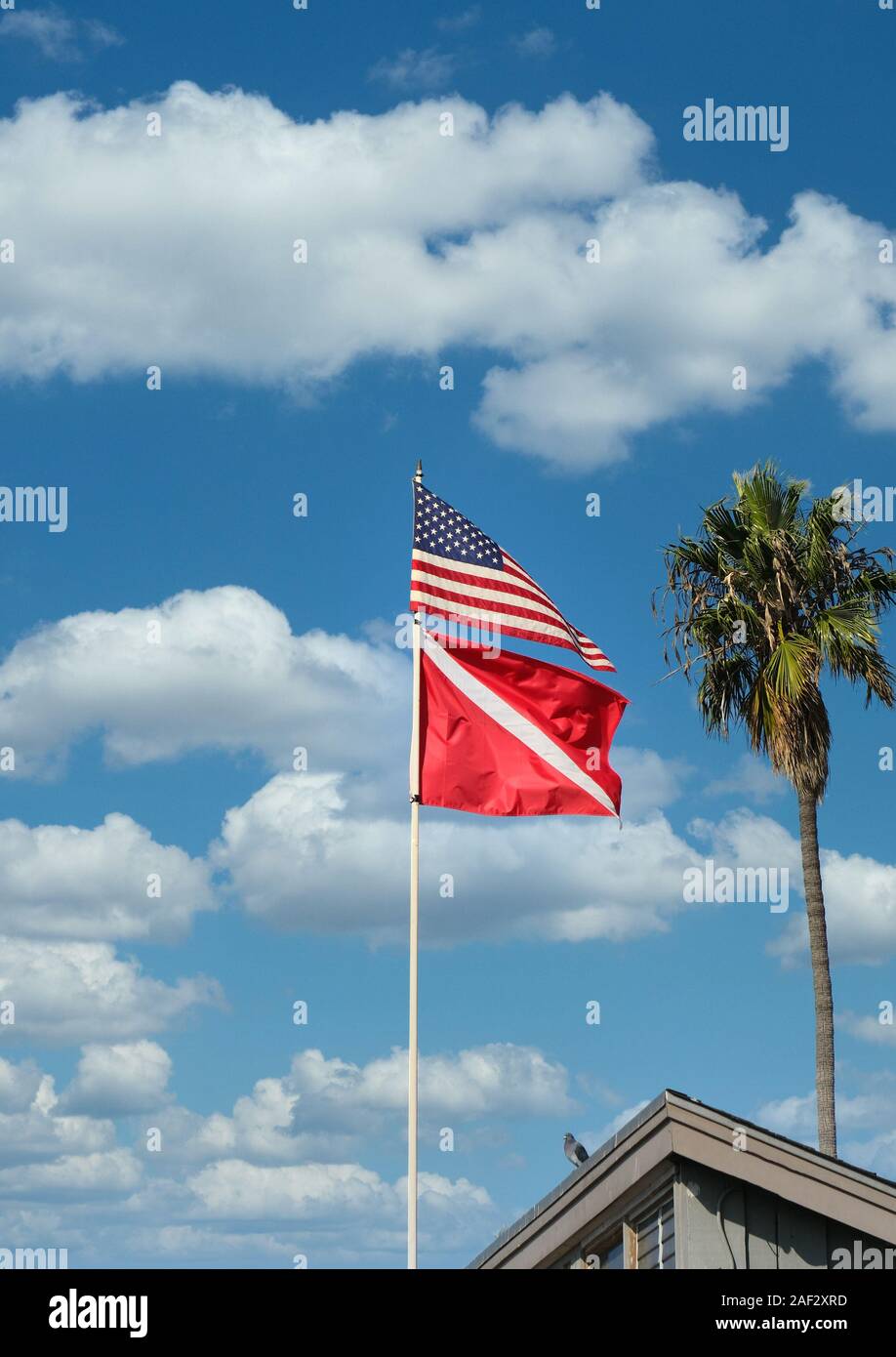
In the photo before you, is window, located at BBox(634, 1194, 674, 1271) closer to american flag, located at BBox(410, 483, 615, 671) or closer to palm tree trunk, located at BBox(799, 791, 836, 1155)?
american flag, located at BBox(410, 483, 615, 671)

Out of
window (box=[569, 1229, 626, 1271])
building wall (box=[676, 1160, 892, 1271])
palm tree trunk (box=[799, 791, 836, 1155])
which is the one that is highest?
palm tree trunk (box=[799, 791, 836, 1155])

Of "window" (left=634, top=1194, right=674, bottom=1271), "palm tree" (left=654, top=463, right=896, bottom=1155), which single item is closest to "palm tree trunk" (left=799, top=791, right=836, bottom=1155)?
"palm tree" (left=654, top=463, right=896, bottom=1155)

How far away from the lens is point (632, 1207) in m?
14.1

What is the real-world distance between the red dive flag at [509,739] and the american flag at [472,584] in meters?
0.45

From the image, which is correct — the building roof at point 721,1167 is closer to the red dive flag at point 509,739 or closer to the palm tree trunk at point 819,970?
the red dive flag at point 509,739

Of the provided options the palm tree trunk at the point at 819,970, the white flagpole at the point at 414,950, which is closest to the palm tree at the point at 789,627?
the palm tree trunk at the point at 819,970

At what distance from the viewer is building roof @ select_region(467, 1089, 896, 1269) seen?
1219 cm

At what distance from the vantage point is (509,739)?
16750 mm

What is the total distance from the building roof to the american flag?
18.1ft

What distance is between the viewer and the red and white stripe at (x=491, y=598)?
17.1 m
